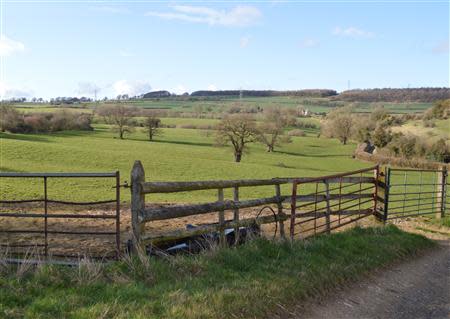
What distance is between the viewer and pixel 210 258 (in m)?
6.37

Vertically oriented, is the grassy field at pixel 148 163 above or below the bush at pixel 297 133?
below

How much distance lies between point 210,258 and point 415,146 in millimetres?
→ 70322

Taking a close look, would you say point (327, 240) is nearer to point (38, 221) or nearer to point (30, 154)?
point (38, 221)

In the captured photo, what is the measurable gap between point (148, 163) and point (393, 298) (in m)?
44.9

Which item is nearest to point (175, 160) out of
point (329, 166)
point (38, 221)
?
point (329, 166)

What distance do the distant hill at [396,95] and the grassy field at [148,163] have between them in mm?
41689

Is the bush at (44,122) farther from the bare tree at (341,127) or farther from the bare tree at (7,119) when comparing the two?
the bare tree at (341,127)

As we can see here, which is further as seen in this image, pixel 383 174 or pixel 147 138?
pixel 147 138

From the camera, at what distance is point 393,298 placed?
6602 mm

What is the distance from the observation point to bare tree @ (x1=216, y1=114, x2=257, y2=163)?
67.5 m

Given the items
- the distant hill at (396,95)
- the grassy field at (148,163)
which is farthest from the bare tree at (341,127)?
the distant hill at (396,95)

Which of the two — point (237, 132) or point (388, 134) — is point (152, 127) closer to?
point (237, 132)

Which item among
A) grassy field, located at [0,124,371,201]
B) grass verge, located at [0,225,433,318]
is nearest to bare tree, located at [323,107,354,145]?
grassy field, located at [0,124,371,201]

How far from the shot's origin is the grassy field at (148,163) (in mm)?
28531
